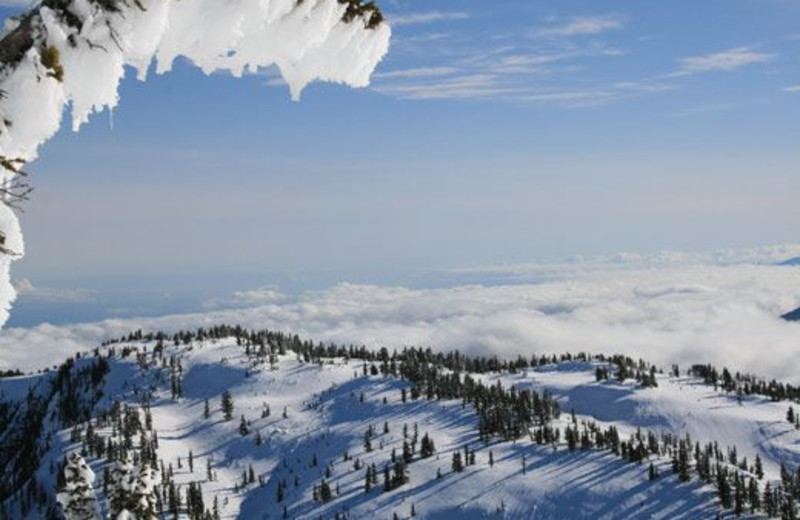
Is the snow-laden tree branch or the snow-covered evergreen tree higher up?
the snow-laden tree branch

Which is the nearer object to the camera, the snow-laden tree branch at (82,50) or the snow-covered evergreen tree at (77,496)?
the snow-laden tree branch at (82,50)

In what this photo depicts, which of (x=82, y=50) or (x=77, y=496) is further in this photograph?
(x=77, y=496)

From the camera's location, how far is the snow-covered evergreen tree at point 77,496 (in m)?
59.1

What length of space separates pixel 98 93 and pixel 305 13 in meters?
2.73

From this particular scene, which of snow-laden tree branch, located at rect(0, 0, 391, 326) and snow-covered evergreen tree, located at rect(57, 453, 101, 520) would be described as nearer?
snow-laden tree branch, located at rect(0, 0, 391, 326)

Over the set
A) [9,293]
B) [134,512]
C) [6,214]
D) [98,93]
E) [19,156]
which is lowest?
[134,512]

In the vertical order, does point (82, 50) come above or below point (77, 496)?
above

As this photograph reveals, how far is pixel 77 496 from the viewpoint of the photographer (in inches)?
2339

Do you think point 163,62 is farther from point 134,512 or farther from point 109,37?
point 134,512

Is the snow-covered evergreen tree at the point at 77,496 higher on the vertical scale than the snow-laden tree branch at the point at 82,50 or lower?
lower

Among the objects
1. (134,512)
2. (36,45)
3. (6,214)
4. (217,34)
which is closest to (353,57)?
(217,34)

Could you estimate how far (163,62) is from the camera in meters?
9.61

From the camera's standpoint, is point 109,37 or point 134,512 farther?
point 134,512

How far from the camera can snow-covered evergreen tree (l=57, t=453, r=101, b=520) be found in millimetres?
59094
